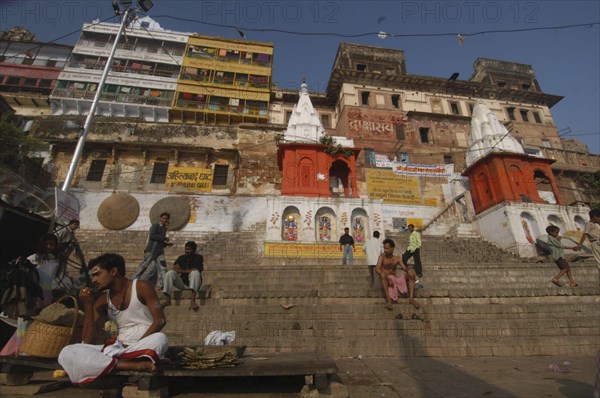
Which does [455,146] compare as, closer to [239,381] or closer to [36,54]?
[239,381]

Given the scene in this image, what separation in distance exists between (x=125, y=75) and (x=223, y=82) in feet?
29.9

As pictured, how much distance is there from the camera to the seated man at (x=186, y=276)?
6.38 metres

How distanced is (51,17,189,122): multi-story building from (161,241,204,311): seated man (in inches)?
935

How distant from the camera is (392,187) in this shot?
2261 centimetres

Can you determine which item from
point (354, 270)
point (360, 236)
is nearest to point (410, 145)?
point (360, 236)

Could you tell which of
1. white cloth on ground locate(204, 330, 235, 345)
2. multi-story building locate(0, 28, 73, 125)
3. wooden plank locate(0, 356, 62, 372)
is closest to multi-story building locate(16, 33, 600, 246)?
multi-story building locate(0, 28, 73, 125)

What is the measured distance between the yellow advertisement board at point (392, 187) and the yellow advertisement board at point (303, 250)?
957 centimetres

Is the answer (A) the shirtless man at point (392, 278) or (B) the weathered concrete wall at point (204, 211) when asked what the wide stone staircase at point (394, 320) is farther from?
(B) the weathered concrete wall at point (204, 211)

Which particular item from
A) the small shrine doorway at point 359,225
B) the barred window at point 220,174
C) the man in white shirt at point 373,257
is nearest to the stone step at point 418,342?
the man in white shirt at point 373,257

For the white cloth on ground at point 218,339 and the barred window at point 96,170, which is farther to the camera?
the barred window at point 96,170

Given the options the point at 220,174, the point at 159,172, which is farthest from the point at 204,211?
the point at 159,172

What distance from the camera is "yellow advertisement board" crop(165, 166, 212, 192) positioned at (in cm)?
2147

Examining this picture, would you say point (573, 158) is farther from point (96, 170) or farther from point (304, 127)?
point (96, 170)

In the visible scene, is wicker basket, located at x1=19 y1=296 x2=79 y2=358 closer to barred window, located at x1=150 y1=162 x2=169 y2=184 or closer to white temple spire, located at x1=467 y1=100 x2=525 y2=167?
barred window, located at x1=150 y1=162 x2=169 y2=184
